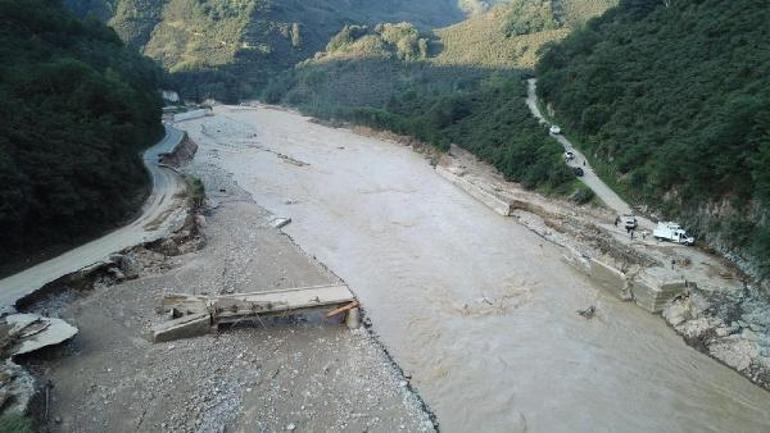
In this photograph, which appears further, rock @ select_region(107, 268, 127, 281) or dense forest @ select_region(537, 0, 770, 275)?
dense forest @ select_region(537, 0, 770, 275)

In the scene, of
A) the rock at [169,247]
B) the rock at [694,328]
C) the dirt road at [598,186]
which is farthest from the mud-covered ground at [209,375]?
the dirt road at [598,186]

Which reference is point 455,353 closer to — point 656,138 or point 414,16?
point 656,138

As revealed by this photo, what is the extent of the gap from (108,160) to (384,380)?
736 inches

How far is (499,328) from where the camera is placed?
66.5ft

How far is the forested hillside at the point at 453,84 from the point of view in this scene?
42.1 metres

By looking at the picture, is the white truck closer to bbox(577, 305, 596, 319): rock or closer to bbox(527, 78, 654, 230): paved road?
bbox(527, 78, 654, 230): paved road

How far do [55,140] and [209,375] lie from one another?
47.5 feet

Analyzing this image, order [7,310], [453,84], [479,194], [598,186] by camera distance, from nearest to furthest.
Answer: [7,310] < [598,186] < [479,194] < [453,84]

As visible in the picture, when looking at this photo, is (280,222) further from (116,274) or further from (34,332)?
(34,332)

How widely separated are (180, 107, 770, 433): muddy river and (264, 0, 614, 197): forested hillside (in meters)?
6.89

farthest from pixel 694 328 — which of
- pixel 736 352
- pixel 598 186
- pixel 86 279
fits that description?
pixel 86 279

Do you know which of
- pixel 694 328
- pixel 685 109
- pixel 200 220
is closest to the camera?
pixel 694 328

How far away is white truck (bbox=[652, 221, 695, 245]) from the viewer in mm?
24562

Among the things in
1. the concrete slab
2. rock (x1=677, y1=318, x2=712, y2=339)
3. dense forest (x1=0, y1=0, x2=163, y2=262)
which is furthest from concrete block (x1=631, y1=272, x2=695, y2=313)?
dense forest (x1=0, y1=0, x2=163, y2=262)
